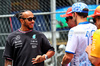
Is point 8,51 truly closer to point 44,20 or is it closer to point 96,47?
point 96,47

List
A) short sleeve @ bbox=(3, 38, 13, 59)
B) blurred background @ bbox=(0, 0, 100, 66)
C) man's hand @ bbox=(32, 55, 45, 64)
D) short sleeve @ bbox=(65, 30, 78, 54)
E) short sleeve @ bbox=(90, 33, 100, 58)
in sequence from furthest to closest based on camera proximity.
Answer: blurred background @ bbox=(0, 0, 100, 66), short sleeve @ bbox=(3, 38, 13, 59), man's hand @ bbox=(32, 55, 45, 64), short sleeve @ bbox=(65, 30, 78, 54), short sleeve @ bbox=(90, 33, 100, 58)

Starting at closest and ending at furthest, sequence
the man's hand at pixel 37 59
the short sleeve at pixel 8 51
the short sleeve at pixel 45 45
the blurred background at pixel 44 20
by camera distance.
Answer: the man's hand at pixel 37 59 < the short sleeve at pixel 8 51 < the short sleeve at pixel 45 45 < the blurred background at pixel 44 20

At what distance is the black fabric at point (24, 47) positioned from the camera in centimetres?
373

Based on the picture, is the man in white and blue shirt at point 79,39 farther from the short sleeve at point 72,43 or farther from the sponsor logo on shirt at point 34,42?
the sponsor logo on shirt at point 34,42

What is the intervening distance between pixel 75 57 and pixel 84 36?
0.38m

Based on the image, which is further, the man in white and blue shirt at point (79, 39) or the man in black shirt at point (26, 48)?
the man in black shirt at point (26, 48)

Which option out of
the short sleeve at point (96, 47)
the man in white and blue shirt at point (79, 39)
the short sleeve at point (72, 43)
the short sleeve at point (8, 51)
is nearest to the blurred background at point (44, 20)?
the short sleeve at point (8, 51)

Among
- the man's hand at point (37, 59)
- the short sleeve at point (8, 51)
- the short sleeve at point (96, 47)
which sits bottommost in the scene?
the man's hand at point (37, 59)

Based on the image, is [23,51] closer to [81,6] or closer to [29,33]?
[29,33]

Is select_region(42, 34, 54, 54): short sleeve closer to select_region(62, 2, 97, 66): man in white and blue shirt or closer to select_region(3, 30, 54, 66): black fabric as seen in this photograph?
select_region(3, 30, 54, 66): black fabric

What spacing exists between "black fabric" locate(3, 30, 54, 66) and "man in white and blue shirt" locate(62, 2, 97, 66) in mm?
703

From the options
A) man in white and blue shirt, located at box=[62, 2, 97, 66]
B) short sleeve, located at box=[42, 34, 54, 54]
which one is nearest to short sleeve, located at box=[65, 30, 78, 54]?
man in white and blue shirt, located at box=[62, 2, 97, 66]

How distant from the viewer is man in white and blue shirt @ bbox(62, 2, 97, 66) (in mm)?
3135

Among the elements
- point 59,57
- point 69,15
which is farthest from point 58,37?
point 69,15
